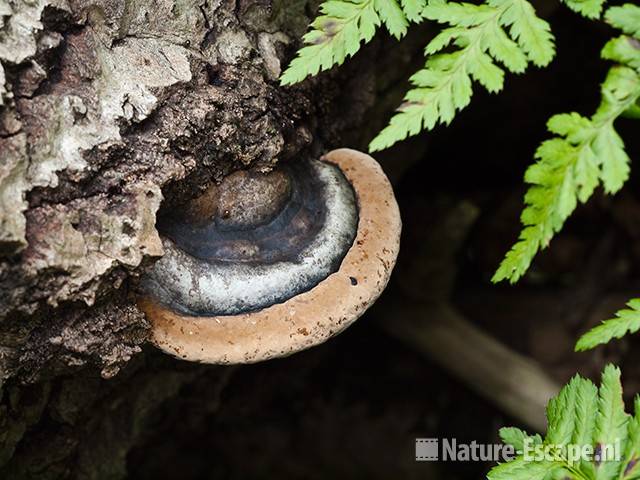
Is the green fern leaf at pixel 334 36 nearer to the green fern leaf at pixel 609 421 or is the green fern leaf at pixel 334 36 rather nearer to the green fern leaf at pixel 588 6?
the green fern leaf at pixel 588 6

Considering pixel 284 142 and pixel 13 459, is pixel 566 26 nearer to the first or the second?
pixel 284 142

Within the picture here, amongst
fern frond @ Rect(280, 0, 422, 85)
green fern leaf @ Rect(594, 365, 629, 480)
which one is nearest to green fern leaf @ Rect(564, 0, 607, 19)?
fern frond @ Rect(280, 0, 422, 85)

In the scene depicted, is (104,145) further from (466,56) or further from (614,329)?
(614,329)

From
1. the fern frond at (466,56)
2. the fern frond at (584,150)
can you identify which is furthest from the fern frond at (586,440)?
the fern frond at (466,56)

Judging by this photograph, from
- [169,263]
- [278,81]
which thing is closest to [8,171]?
[169,263]

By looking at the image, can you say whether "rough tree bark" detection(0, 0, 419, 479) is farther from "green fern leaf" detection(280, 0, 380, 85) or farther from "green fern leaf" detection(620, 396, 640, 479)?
"green fern leaf" detection(620, 396, 640, 479)

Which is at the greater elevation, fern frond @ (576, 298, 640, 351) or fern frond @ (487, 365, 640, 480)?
fern frond @ (576, 298, 640, 351)
